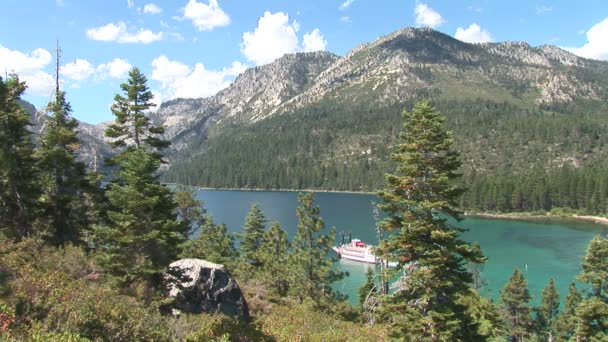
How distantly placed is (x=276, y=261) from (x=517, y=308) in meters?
32.7

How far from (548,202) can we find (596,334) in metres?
138

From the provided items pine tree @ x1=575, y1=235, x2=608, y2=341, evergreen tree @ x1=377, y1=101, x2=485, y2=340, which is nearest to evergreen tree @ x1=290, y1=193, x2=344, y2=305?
evergreen tree @ x1=377, y1=101, x2=485, y2=340

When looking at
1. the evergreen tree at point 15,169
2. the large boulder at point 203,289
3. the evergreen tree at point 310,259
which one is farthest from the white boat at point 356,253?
the evergreen tree at point 15,169

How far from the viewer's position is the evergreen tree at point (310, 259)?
37656 millimetres

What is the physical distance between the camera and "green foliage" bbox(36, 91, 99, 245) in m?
29.0

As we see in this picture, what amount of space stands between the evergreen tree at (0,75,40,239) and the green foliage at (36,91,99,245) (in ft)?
2.66

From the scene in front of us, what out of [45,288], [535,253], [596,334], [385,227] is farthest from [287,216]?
[45,288]

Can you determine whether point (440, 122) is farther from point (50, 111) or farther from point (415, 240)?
point (50, 111)

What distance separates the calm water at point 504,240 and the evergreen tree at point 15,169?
48587 mm

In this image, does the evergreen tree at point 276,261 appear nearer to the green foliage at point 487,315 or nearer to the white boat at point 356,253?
the green foliage at point 487,315

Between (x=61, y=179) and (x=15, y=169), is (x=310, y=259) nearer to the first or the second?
(x=61, y=179)

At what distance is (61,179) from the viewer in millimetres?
30203

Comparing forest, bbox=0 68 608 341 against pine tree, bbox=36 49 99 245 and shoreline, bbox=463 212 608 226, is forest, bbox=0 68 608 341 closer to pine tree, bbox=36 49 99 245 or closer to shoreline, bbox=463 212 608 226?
pine tree, bbox=36 49 99 245

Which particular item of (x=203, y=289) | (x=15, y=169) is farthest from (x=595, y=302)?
(x=15, y=169)
